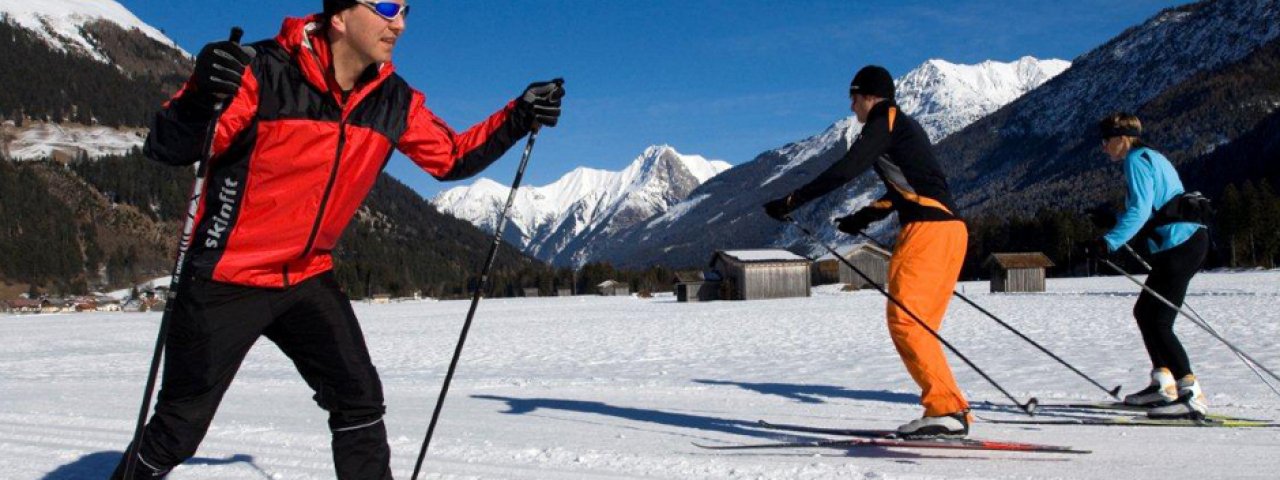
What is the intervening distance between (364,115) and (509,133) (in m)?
0.65

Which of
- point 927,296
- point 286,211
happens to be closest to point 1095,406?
point 927,296

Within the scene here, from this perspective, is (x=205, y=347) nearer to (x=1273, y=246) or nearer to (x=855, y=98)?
(x=855, y=98)

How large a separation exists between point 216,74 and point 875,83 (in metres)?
3.78

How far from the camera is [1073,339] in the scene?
1381 centimetres

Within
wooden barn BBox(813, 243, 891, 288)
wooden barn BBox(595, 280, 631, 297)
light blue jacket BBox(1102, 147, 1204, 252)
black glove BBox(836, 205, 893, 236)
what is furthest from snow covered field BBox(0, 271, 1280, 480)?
wooden barn BBox(595, 280, 631, 297)

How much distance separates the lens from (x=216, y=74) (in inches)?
111

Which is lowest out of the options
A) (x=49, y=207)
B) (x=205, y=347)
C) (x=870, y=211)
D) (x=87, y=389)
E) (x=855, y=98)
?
(x=87, y=389)

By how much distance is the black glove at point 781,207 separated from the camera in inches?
214

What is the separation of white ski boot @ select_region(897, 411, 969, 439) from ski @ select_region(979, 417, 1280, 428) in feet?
3.46

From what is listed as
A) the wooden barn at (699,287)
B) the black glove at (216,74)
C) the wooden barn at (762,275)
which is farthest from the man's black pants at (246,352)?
the wooden barn at (699,287)

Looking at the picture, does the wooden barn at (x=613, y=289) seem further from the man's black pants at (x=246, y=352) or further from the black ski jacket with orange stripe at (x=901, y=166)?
the man's black pants at (x=246, y=352)

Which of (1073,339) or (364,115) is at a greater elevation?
(364,115)

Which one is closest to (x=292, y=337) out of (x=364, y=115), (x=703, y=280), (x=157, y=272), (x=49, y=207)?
(x=364, y=115)

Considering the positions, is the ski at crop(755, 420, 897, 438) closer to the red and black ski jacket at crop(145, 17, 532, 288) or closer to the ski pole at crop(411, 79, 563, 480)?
the ski pole at crop(411, 79, 563, 480)
